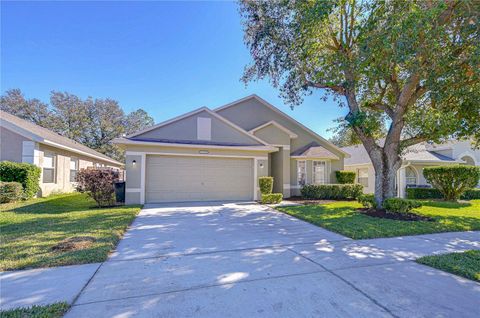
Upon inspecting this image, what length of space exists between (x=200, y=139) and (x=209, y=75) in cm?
565

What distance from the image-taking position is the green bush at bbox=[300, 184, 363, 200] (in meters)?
15.4

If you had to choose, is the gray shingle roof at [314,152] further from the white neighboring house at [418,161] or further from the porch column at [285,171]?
the white neighboring house at [418,161]

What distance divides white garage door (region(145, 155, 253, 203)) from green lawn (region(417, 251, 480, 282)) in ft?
32.3

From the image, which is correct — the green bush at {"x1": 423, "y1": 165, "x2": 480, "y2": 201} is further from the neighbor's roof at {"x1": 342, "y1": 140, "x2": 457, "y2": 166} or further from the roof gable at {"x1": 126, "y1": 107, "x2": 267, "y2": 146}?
the roof gable at {"x1": 126, "y1": 107, "x2": 267, "y2": 146}

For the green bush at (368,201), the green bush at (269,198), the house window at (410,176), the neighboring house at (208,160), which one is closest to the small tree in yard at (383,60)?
the green bush at (368,201)

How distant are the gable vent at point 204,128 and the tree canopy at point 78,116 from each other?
29.7 meters

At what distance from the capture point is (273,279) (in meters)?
3.77

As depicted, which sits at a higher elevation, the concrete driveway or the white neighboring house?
the white neighboring house

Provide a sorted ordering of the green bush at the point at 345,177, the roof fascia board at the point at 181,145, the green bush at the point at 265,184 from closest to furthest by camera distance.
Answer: the roof fascia board at the point at 181,145 < the green bush at the point at 265,184 < the green bush at the point at 345,177

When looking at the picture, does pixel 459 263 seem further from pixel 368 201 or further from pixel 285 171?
pixel 285 171

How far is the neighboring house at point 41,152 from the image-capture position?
12562mm

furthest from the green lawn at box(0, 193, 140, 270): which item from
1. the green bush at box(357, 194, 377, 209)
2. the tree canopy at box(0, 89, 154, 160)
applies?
the tree canopy at box(0, 89, 154, 160)

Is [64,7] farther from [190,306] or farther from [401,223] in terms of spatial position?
[401,223]

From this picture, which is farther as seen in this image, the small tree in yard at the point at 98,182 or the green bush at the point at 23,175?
the green bush at the point at 23,175
